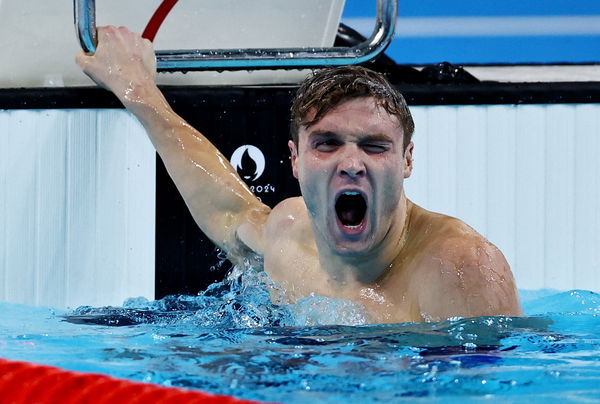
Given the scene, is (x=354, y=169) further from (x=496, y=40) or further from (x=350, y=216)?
(x=496, y=40)

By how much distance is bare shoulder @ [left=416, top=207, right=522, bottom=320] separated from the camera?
1.72 m

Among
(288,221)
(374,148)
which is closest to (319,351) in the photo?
(374,148)

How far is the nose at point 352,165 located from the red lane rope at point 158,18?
114 cm

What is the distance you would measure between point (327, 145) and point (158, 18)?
3.58 ft

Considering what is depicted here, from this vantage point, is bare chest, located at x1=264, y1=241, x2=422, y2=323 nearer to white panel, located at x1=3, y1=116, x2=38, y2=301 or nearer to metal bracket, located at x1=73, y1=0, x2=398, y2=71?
metal bracket, located at x1=73, y1=0, x2=398, y2=71

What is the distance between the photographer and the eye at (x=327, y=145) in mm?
1865

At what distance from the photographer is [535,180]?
9.04 ft

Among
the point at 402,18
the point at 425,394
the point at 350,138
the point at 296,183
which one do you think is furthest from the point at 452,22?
the point at 425,394

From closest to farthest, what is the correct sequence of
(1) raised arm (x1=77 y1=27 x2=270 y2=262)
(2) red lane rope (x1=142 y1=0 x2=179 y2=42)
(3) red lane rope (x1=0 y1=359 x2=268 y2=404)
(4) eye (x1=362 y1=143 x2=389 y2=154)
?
(3) red lane rope (x1=0 y1=359 x2=268 y2=404), (4) eye (x1=362 y1=143 x2=389 y2=154), (1) raised arm (x1=77 y1=27 x2=270 y2=262), (2) red lane rope (x1=142 y1=0 x2=179 y2=42)

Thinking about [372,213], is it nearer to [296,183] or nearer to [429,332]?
[429,332]

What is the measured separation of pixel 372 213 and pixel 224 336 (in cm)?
41

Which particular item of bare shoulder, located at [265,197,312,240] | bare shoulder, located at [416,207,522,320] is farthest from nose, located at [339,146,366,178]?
bare shoulder, located at [265,197,312,240]

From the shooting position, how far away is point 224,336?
1882mm

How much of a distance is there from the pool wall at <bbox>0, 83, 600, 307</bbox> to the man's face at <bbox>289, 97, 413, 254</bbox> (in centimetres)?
85
